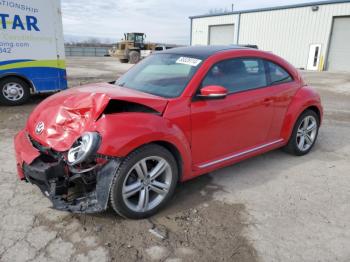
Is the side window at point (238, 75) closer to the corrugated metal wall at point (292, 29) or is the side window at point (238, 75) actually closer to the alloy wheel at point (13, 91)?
the alloy wheel at point (13, 91)

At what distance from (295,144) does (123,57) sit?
25.1 metres

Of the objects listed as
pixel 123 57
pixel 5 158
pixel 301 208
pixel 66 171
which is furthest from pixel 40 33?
pixel 123 57

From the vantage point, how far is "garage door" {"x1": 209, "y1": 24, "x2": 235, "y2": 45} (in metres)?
30.4

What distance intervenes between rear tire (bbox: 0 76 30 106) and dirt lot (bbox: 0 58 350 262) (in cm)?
429

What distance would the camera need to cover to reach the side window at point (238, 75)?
349 cm

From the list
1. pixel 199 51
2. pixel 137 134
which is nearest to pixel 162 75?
pixel 199 51

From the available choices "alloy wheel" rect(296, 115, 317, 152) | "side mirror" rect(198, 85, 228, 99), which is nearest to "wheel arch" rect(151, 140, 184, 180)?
"side mirror" rect(198, 85, 228, 99)

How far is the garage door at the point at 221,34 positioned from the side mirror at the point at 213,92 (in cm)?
2827

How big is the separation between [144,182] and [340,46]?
2441cm

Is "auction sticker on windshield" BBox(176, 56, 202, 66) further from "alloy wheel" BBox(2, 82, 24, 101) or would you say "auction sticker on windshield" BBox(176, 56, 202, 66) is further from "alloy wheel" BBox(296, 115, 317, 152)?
"alloy wheel" BBox(2, 82, 24, 101)

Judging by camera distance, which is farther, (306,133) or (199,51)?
(306,133)

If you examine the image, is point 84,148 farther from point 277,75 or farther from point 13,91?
point 13,91

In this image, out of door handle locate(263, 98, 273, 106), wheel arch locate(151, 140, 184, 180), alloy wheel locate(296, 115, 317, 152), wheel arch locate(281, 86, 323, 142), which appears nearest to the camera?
wheel arch locate(151, 140, 184, 180)

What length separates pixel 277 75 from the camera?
4.25 metres
